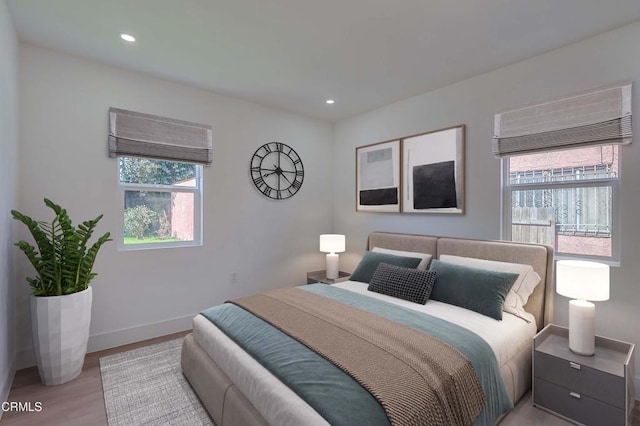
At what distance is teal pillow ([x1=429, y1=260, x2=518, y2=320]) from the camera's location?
2.29m

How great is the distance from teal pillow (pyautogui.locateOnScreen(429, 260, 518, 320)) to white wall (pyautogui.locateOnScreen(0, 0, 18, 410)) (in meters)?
3.26

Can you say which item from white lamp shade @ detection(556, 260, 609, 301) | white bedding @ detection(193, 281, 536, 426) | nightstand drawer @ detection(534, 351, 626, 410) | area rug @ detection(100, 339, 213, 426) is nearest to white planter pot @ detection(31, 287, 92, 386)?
area rug @ detection(100, 339, 213, 426)

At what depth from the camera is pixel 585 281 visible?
1966 mm

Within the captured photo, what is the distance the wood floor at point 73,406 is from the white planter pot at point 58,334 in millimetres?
99

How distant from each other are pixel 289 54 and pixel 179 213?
2.07 m

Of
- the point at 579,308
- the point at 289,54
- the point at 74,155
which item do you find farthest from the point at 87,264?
the point at 579,308

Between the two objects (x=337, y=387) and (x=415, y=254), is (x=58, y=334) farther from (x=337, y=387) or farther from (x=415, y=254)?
(x=415, y=254)

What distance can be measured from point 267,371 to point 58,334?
180cm

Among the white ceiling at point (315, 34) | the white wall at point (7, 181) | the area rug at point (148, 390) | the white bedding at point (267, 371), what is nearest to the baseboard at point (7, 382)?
the white wall at point (7, 181)

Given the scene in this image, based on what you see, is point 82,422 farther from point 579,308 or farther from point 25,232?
point 579,308

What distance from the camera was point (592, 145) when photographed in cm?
231

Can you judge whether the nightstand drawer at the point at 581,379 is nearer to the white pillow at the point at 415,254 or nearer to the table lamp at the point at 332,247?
the white pillow at the point at 415,254

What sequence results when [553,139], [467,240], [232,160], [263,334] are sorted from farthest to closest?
1. [232,160]
2. [467,240]
3. [553,139]
4. [263,334]

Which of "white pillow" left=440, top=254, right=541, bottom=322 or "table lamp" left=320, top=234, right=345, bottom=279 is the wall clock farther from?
"white pillow" left=440, top=254, right=541, bottom=322
